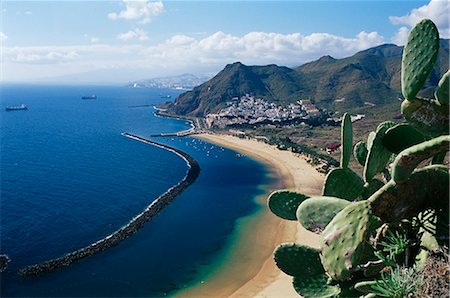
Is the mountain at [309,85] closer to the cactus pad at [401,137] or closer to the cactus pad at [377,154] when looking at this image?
the cactus pad at [377,154]

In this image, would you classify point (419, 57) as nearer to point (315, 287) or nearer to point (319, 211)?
point (319, 211)

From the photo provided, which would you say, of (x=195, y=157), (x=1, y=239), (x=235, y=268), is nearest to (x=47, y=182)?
(x=1, y=239)

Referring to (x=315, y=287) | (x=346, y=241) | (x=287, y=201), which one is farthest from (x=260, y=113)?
(x=346, y=241)

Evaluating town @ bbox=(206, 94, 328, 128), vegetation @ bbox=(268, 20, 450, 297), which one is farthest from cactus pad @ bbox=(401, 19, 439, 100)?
town @ bbox=(206, 94, 328, 128)

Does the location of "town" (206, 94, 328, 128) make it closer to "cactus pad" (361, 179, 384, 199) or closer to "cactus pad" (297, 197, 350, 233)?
"cactus pad" (361, 179, 384, 199)

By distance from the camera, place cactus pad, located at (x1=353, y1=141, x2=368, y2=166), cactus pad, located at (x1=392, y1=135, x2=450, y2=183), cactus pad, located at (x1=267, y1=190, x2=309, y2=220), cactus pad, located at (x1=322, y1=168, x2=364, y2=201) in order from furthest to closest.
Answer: cactus pad, located at (x1=353, y1=141, x2=368, y2=166)
cactus pad, located at (x1=267, y1=190, x2=309, y2=220)
cactus pad, located at (x1=322, y1=168, x2=364, y2=201)
cactus pad, located at (x1=392, y1=135, x2=450, y2=183)

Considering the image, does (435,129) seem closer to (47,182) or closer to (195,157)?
(47,182)
